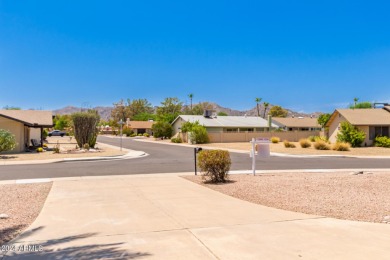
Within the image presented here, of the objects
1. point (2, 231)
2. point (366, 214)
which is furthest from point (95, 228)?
point (366, 214)

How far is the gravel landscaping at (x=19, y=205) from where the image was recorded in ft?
24.0

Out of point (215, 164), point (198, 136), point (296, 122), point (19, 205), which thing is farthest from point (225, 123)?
point (19, 205)

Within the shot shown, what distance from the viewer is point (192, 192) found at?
38.0 ft

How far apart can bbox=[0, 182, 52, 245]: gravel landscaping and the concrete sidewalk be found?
0.27m

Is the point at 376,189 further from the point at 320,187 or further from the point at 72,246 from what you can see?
the point at 72,246

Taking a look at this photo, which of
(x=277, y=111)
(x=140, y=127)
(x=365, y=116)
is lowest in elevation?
(x=365, y=116)

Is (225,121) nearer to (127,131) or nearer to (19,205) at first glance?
(127,131)

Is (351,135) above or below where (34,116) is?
below

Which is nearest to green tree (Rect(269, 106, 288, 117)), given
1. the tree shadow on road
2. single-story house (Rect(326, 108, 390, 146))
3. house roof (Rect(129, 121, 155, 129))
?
house roof (Rect(129, 121, 155, 129))

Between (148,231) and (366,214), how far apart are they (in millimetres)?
5162

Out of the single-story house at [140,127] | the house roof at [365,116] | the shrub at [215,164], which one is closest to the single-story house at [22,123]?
the shrub at [215,164]

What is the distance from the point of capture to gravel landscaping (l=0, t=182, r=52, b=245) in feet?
24.0

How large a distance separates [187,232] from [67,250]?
216 cm

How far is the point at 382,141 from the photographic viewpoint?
39625 mm
